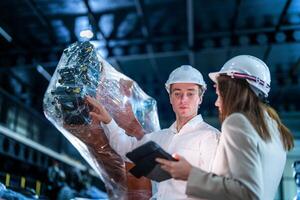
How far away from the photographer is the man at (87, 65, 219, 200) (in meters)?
2.35

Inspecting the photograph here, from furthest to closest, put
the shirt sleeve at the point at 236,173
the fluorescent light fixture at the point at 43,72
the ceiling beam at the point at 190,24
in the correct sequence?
the fluorescent light fixture at the point at 43,72 → the ceiling beam at the point at 190,24 → the shirt sleeve at the point at 236,173

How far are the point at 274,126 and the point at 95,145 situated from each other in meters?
1.24

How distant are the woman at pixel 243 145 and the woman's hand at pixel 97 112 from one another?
2.72 ft

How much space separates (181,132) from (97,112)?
0.53 meters

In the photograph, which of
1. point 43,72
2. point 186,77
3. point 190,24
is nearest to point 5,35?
point 43,72

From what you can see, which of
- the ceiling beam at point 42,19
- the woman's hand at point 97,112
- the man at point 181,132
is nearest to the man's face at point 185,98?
the man at point 181,132

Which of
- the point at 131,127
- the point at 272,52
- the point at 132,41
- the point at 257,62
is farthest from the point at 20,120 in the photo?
the point at 257,62

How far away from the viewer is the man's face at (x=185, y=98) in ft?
8.48

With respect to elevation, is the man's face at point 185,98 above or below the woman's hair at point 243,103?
above

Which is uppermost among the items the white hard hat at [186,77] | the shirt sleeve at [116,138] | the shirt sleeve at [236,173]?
the white hard hat at [186,77]

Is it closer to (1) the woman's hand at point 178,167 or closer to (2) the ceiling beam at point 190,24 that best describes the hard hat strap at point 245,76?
(1) the woman's hand at point 178,167

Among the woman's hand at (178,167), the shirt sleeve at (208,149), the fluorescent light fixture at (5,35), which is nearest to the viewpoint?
the woman's hand at (178,167)

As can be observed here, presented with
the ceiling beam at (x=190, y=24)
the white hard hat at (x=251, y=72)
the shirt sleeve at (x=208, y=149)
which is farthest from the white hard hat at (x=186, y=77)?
the ceiling beam at (x=190, y=24)

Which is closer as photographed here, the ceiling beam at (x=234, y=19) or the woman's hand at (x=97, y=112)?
the woman's hand at (x=97, y=112)
